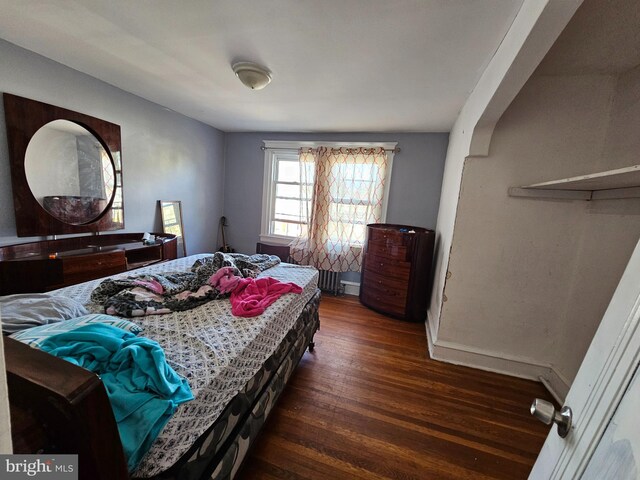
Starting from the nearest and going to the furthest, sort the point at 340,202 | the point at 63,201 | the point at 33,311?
the point at 33,311 → the point at 63,201 → the point at 340,202

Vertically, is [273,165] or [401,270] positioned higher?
[273,165]

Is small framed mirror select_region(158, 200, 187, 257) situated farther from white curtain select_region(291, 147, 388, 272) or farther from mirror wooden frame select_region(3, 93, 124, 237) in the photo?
white curtain select_region(291, 147, 388, 272)

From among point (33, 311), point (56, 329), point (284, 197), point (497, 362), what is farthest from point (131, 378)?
point (284, 197)

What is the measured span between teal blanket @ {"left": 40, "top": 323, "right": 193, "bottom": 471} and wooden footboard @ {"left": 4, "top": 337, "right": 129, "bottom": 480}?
0.09 metres

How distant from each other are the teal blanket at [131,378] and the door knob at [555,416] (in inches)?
38.1

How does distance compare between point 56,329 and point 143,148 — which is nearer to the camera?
point 56,329

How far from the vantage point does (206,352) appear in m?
1.05

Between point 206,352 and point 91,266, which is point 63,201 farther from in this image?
point 206,352

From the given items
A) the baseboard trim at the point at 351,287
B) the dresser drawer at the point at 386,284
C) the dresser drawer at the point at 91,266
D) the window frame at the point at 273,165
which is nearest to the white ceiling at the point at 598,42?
the window frame at the point at 273,165

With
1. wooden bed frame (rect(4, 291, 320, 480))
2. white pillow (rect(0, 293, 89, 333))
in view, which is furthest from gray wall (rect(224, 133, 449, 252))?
wooden bed frame (rect(4, 291, 320, 480))

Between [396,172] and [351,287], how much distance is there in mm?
1744

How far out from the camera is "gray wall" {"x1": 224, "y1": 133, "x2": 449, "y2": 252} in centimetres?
326

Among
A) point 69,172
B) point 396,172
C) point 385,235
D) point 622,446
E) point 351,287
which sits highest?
point 396,172

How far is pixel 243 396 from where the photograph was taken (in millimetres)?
1116
